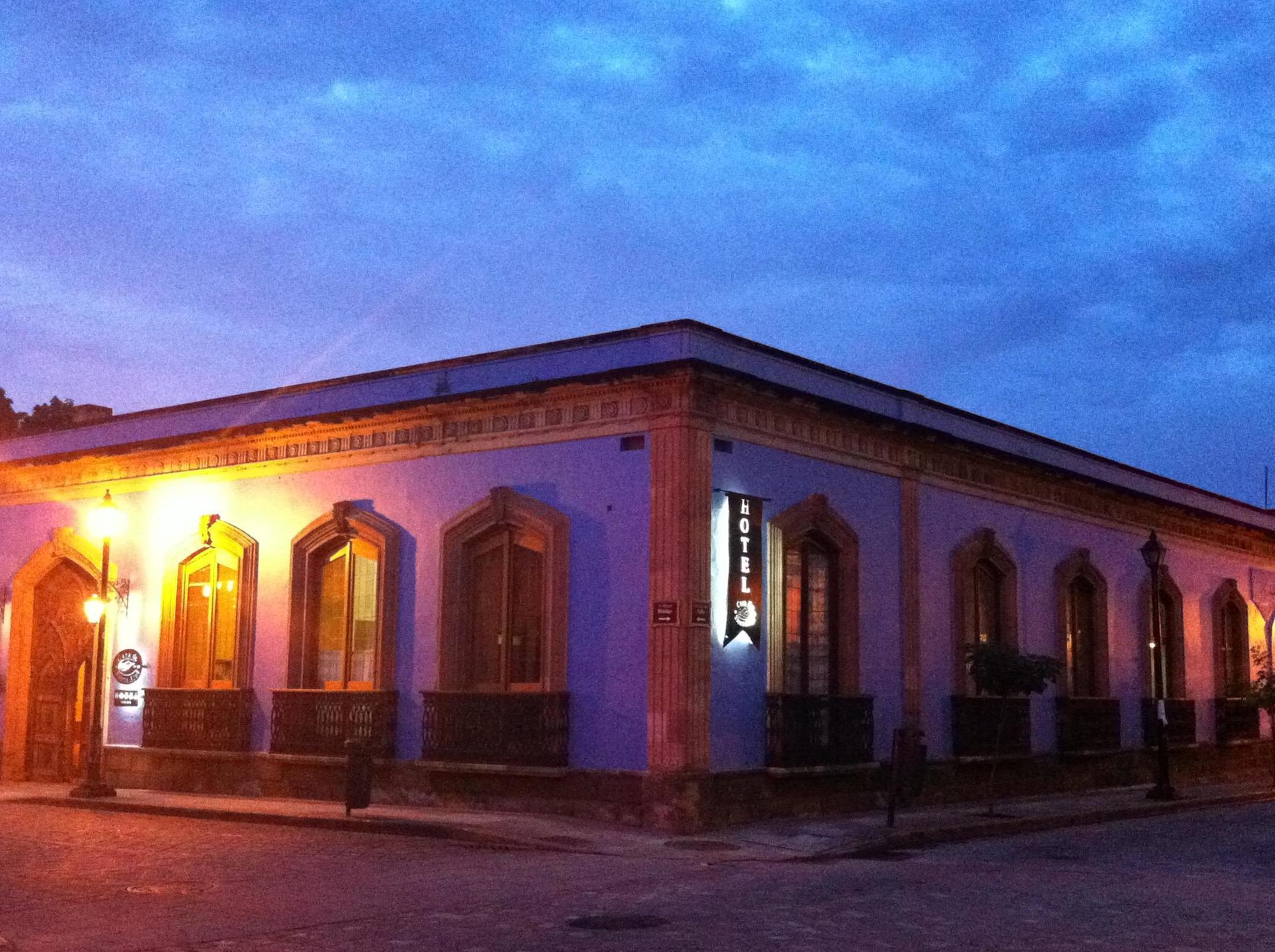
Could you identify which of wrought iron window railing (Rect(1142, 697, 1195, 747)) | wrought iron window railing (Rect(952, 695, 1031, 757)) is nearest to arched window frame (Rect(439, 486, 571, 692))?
wrought iron window railing (Rect(952, 695, 1031, 757))

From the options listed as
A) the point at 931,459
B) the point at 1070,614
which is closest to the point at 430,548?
the point at 931,459

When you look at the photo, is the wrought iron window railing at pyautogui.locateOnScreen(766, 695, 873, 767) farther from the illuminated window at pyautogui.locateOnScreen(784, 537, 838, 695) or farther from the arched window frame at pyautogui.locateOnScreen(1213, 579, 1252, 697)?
the arched window frame at pyautogui.locateOnScreen(1213, 579, 1252, 697)

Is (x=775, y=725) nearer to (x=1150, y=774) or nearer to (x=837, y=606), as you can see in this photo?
(x=837, y=606)

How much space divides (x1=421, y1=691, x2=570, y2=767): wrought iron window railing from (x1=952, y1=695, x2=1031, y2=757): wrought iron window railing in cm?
736

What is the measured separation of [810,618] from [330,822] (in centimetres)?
733

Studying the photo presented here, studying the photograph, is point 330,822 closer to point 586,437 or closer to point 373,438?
point 586,437

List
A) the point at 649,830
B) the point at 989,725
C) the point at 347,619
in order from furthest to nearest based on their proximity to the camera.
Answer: the point at 989,725
the point at 347,619
the point at 649,830

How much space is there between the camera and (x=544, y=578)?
20281mm

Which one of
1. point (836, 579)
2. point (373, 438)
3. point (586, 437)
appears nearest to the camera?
point (586, 437)

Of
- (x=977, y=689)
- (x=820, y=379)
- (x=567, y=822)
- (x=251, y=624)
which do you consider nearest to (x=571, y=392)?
(x=820, y=379)

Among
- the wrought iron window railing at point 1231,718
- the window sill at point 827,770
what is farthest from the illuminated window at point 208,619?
the wrought iron window railing at point 1231,718

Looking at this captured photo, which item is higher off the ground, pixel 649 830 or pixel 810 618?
pixel 810 618

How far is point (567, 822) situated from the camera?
61.0 feet

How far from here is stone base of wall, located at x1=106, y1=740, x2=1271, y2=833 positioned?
18.5m
